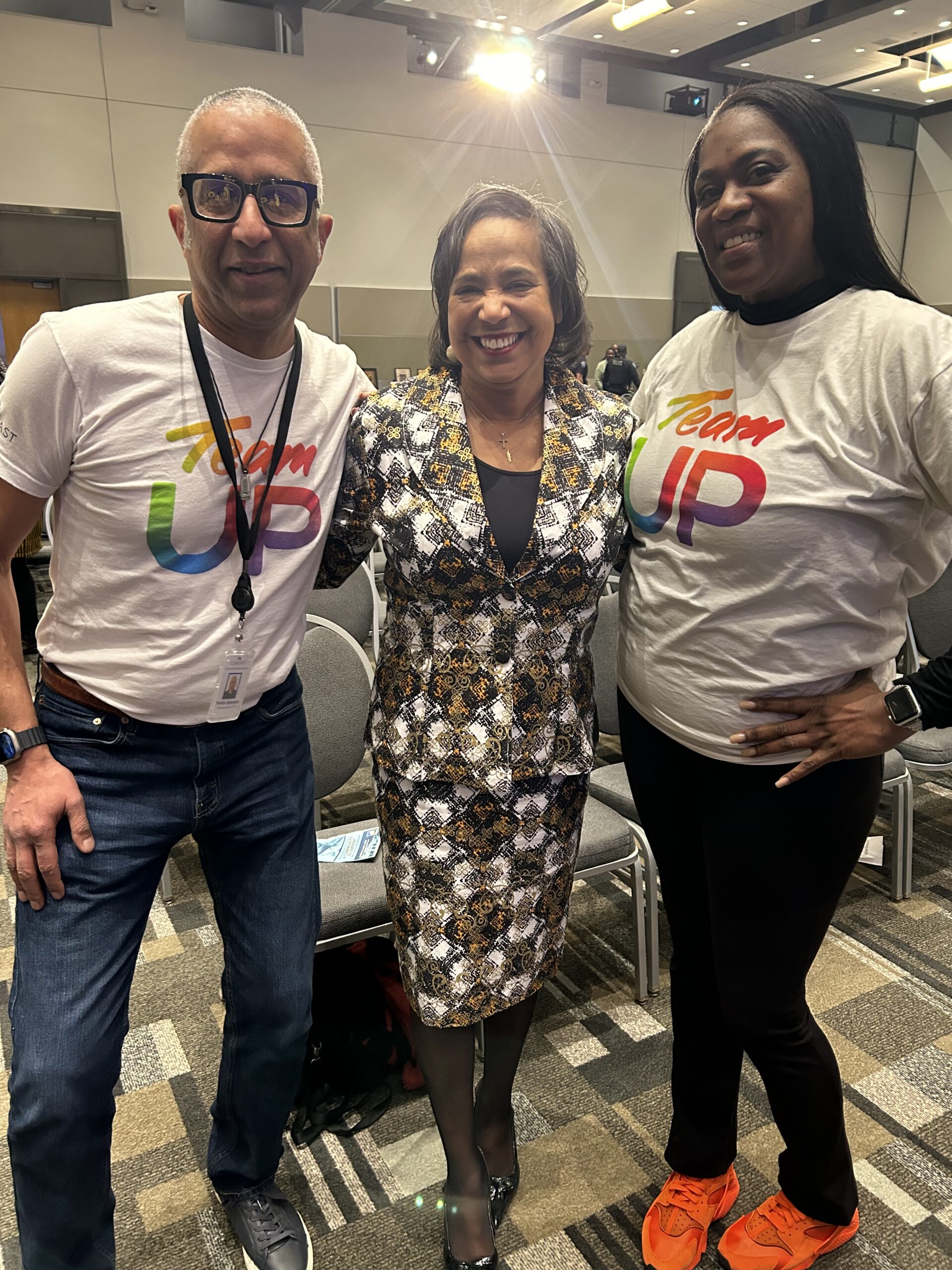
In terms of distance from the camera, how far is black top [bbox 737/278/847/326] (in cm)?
125

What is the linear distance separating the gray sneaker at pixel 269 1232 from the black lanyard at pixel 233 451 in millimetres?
1100

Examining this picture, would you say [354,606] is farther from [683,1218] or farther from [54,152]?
[54,152]

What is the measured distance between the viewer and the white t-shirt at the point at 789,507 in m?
1.18

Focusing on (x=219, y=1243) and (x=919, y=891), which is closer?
(x=219, y=1243)

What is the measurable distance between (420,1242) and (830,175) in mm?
1896

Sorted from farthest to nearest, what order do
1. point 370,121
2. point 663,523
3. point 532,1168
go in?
point 370,121 → point 532,1168 → point 663,523

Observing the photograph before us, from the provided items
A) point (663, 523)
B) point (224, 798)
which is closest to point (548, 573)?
point (663, 523)

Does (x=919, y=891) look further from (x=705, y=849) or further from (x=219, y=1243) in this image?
(x=219, y=1243)

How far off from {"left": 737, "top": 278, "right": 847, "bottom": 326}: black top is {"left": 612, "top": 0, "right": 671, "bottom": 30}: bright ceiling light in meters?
9.19

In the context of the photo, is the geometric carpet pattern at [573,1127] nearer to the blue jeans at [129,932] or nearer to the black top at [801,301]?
the blue jeans at [129,932]

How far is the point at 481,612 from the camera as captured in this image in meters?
1.43

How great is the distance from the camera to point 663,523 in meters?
1.39

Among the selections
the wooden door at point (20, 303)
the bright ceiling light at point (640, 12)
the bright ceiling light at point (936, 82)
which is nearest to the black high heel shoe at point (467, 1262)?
the wooden door at point (20, 303)

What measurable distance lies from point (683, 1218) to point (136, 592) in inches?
57.3
